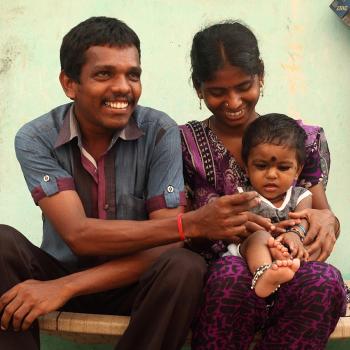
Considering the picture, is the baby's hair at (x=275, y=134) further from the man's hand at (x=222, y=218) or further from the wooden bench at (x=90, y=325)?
the wooden bench at (x=90, y=325)

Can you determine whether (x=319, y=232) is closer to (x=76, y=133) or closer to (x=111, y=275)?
(x=111, y=275)

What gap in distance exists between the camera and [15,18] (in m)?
4.33

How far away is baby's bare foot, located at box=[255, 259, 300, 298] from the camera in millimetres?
2766

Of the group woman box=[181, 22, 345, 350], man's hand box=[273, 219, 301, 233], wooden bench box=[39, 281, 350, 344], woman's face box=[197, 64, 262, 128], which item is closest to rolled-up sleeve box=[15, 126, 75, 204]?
wooden bench box=[39, 281, 350, 344]

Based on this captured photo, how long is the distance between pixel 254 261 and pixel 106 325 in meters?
0.67

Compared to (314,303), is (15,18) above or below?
above

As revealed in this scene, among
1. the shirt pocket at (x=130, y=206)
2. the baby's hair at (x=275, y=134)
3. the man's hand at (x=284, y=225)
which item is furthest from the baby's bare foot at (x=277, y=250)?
the shirt pocket at (x=130, y=206)

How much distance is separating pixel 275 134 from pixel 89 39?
877 millimetres

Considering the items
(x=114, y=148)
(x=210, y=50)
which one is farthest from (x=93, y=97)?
(x=210, y=50)

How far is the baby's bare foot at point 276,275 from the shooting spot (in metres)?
2.77

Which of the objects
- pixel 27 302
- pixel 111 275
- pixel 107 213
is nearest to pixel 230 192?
pixel 107 213

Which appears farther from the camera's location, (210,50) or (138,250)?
(210,50)

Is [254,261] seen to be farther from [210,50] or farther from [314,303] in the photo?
[210,50]

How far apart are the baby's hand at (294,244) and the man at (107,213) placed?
18cm
